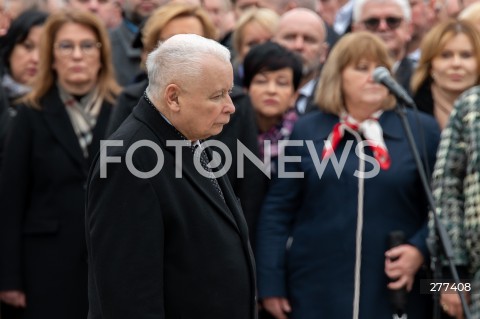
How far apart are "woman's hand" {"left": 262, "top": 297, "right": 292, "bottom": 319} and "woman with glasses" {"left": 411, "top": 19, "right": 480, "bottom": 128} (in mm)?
1469

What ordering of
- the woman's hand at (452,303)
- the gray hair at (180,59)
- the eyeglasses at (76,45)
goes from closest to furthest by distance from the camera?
the gray hair at (180,59) → the woman's hand at (452,303) → the eyeglasses at (76,45)

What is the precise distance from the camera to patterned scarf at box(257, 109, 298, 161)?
6.63m

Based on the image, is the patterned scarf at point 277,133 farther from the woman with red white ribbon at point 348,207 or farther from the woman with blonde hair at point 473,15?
the woman with blonde hair at point 473,15

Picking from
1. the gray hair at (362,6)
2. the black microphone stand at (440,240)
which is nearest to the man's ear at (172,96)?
the black microphone stand at (440,240)

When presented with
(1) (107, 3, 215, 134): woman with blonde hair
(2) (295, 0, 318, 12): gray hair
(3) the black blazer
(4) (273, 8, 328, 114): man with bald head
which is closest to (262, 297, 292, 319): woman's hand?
(3) the black blazer

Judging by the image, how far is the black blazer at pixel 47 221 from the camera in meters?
6.72

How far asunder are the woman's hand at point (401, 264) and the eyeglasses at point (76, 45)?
7.74 ft

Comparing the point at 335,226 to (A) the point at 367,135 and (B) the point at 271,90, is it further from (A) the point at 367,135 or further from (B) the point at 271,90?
(B) the point at 271,90

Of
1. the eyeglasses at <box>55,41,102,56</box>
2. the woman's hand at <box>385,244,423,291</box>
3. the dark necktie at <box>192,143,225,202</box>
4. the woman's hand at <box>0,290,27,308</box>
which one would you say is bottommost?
the woman's hand at <box>0,290,27,308</box>

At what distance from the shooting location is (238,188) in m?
6.36

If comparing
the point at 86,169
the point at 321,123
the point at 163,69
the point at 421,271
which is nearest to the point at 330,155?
the point at 321,123

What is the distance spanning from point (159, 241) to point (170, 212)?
12 cm

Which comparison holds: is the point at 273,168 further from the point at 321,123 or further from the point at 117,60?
the point at 117,60

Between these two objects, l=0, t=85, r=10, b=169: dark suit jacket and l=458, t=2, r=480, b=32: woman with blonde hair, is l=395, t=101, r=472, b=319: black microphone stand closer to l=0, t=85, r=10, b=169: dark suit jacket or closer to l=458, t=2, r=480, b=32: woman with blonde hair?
l=458, t=2, r=480, b=32: woman with blonde hair
